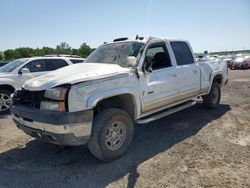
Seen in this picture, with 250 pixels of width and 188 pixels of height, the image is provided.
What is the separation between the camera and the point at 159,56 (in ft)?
17.6

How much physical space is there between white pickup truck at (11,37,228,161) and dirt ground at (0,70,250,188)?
42 centimetres

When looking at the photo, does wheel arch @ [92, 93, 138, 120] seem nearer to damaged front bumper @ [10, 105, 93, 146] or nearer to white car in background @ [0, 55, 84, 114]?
damaged front bumper @ [10, 105, 93, 146]

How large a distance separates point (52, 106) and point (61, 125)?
317mm

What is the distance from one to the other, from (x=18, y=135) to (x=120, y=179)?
120 inches

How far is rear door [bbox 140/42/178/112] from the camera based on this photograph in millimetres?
4633

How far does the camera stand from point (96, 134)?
3820mm

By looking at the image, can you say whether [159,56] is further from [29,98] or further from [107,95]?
[29,98]

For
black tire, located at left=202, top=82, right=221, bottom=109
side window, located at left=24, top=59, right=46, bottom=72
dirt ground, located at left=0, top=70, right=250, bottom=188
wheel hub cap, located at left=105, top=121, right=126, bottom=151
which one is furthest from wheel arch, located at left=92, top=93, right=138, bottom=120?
side window, located at left=24, top=59, right=46, bottom=72

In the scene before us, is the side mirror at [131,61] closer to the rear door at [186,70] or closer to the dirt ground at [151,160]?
the rear door at [186,70]

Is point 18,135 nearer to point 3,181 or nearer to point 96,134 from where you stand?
point 3,181

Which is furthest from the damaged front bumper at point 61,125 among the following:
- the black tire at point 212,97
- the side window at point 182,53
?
the black tire at point 212,97

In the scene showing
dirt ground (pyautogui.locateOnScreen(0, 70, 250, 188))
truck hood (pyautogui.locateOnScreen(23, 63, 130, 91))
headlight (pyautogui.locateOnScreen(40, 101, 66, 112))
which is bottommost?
dirt ground (pyautogui.locateOnScreen(0, 70, 250, 188))

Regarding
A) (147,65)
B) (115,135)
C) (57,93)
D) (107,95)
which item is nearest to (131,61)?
(147,65)

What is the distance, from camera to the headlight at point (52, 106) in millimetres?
3549
